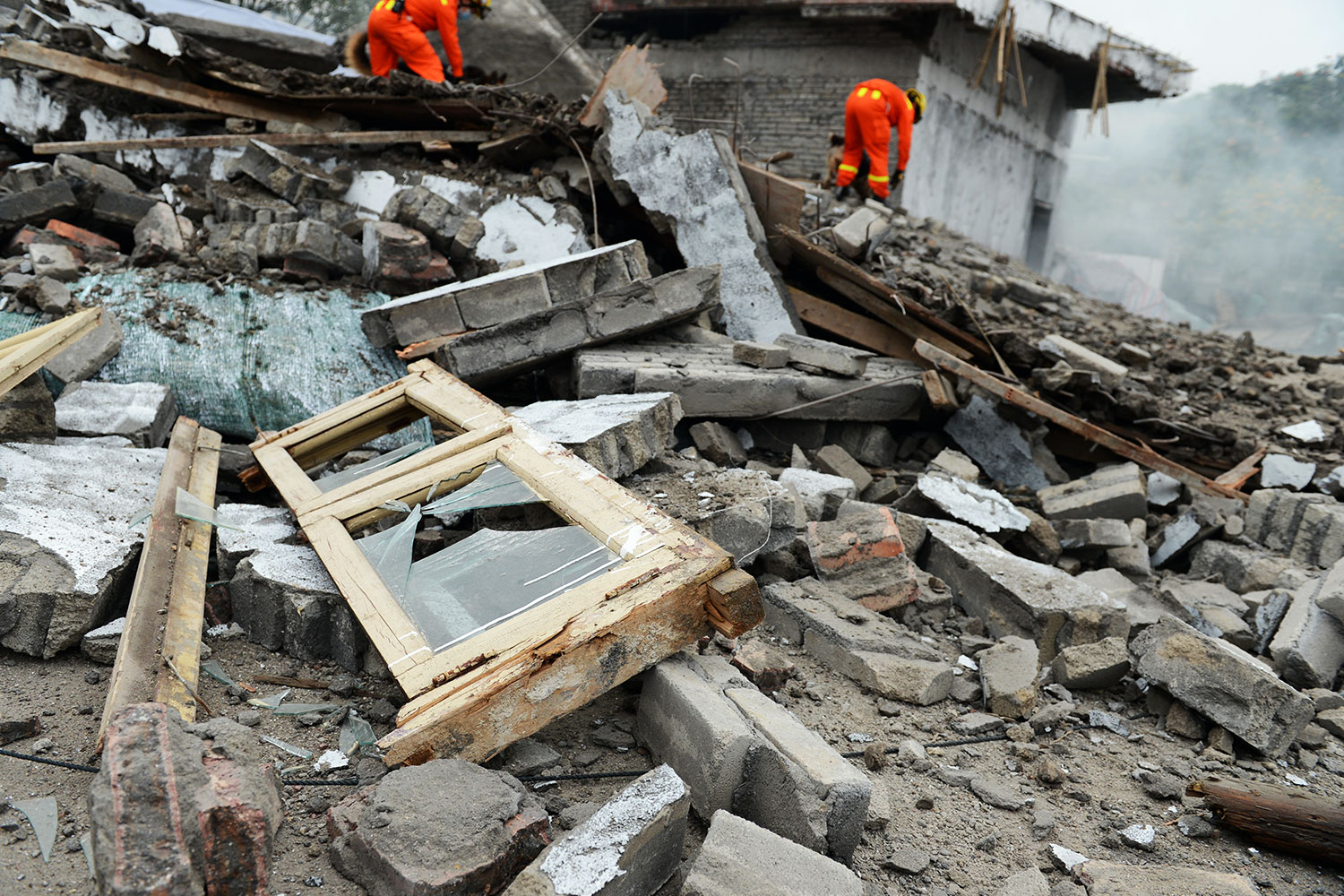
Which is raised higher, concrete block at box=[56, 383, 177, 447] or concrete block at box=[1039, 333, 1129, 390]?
concrete block at box=[1039, 333, 1129, 390]

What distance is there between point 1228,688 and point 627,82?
5.53 metres

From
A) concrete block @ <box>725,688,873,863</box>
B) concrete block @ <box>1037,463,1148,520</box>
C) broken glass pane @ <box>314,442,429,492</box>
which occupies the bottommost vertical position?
concrete block @ <box>1037,463,1148,520</box>

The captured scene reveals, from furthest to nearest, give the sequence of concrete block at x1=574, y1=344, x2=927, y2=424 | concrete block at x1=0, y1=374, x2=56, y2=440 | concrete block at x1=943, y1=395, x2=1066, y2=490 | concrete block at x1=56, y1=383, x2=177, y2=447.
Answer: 1. concrete block at x1=943, y1=395, x2=1066, y2=490
2. concrete block at x1=574, y1=344, x2=927, y2=424
3. concrete block at x1=56, y1=383, x2=177, y2=447
4. concrete block at x1=0, y1=374, x2=56, y2=440

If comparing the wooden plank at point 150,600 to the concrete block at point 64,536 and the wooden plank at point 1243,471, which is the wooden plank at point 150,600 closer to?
the concrete block at point 64,536

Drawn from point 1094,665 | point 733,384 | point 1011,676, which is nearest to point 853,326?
point 733,384

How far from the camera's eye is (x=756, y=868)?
199cm

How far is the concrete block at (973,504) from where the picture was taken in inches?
181

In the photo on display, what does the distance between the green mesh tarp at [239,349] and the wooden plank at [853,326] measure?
287 cm

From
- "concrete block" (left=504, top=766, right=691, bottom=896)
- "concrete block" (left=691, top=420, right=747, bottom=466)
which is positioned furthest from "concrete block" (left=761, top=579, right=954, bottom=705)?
"concrete block" (left=504, top=766, right=691, bottom=896)

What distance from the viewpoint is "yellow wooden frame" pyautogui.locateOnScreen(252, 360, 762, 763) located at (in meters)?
2.30

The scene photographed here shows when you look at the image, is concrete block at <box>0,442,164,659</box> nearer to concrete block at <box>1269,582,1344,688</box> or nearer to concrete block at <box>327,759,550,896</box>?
concrete block at <box>327,759,550,896</box>

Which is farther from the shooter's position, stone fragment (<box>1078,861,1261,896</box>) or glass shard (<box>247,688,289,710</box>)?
glass shard (<box>247,688,289,710</box>)

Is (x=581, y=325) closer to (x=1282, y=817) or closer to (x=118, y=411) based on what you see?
(x=118, y=411)

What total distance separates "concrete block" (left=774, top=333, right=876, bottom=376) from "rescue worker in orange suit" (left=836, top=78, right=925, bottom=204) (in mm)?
4075
